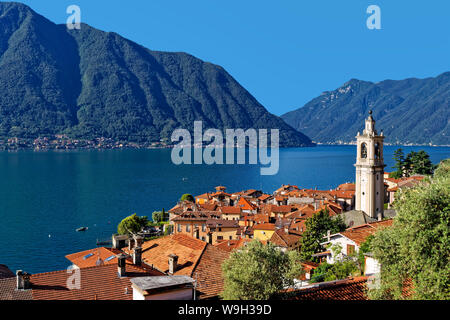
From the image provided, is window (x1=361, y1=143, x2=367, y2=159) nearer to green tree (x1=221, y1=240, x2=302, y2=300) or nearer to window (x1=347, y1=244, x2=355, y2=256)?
window (x1=347, y1=244, x2=355, y2=256)

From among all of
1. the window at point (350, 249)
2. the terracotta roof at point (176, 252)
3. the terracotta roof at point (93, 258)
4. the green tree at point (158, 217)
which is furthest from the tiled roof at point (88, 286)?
the green tree at point (158, 217)

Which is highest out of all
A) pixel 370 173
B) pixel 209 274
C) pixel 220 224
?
pixel 370 173

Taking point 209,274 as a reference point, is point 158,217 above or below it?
below

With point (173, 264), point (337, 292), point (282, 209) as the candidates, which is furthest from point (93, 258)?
point (282, 209)

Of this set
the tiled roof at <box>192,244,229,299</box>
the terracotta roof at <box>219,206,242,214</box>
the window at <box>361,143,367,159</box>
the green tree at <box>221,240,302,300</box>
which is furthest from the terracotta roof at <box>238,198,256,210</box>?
the green tree at <box>221,240,302,300</box>

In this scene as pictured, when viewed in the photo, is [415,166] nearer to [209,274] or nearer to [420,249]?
[209,274]

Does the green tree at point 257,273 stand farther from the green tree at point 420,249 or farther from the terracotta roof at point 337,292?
the green tree at point 420,249
